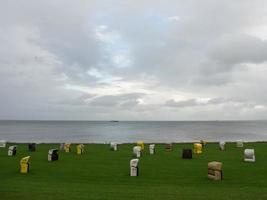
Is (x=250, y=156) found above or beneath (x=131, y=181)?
above

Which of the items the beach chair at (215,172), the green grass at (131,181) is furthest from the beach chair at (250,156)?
the beach chair at (215,172)

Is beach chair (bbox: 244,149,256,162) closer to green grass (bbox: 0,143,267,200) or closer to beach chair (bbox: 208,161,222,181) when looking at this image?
green grass (bbox: 0,143,267,200)

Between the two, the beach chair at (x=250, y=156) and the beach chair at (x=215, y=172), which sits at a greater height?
the beach chair at (x=250, y=156)

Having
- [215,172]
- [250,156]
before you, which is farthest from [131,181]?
[250,156]

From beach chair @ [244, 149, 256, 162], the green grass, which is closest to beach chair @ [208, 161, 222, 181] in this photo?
the green grass

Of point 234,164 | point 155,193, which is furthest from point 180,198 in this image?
point 234,164

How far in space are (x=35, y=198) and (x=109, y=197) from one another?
3.24 metres

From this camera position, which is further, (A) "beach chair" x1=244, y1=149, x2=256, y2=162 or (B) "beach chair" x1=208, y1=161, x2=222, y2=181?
(A) "beach chair" x1=244, y1=149, x2=256, y2=162

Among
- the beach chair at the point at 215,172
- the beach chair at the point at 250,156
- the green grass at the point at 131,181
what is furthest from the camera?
the beach chair at the point at 250,156

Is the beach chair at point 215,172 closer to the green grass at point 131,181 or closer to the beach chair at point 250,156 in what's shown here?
the green grass at point 131,181

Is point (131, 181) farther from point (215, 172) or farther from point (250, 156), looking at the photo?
point (250, 156)

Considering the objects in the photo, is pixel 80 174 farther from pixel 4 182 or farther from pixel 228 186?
pixel 228 186

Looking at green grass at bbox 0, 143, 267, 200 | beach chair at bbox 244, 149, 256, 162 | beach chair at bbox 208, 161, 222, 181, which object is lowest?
green grass at bbox 0, 143, 267, 200

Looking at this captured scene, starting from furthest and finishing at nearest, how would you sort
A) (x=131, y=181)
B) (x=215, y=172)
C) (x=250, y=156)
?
1. (x=250, y=156)
2. (x=215, y=172)
3. (x=131, y=181)
